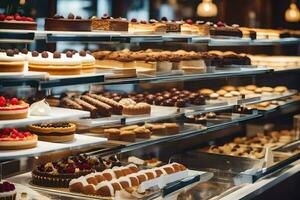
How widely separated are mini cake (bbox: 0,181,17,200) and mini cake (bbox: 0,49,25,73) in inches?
29.2

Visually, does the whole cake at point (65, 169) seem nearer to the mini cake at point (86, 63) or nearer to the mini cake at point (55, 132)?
the mini cake at point (55, 132)

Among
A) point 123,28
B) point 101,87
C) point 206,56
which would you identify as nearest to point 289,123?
point 206,56

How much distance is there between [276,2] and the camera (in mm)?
10469

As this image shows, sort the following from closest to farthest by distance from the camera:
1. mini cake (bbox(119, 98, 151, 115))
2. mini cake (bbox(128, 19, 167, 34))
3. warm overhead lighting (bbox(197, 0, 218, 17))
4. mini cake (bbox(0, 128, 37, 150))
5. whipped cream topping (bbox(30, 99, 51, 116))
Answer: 1. mini cake (bbox(0, 128, 37, 150))
2. whipped cream topping (bbox(30, 99, 51, 116))
3. mini cake (bbox(119, 98, 151, 115))
4. mini cake (bbox(128, 19, 167, 34))
5. warm overhead lighting (bbox(197, 0, 218, 17))

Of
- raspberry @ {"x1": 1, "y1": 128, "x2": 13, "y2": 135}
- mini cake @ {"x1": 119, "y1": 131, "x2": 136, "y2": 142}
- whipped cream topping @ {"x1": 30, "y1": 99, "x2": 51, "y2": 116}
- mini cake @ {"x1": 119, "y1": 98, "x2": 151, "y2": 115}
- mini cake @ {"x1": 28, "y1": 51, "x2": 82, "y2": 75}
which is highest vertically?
mini cake @ {"x1": 28, "y1": 51, "x2": 82, "y2": 75}

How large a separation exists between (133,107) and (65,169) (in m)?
0.99

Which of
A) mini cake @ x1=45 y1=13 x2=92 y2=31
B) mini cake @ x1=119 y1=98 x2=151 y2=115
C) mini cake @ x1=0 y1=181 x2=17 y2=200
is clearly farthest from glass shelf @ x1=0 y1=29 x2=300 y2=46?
mini cake @ x1=0 y1=181 x2=17 y2=200

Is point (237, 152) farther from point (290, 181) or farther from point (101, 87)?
point (101, 87)

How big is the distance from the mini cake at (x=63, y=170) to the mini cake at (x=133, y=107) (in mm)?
568

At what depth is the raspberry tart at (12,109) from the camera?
14.2ft

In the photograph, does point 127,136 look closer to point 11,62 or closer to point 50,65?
point 50,65

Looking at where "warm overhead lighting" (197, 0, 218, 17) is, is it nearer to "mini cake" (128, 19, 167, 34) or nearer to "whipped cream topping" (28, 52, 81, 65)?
"mini cake" (128, 19, 167, 34)

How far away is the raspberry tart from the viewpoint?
4316mm

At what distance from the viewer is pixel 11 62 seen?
13.9 feet
